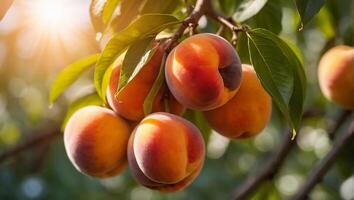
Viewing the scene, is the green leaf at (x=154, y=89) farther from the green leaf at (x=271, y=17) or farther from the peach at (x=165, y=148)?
the green leaf at (x=271, y=17)

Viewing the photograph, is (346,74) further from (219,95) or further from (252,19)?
(219,95)

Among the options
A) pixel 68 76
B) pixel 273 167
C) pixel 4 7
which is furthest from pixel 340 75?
pixel 4 7

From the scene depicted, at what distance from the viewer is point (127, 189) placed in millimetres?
3979

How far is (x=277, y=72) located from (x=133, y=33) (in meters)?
0.26

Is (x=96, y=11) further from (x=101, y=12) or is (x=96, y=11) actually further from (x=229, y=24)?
(x=229, y=24)

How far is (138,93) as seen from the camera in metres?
1.21

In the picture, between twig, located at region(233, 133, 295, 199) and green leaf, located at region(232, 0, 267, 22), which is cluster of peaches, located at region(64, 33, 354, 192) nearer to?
green leaf, located at region(232, 0, 267, 22)

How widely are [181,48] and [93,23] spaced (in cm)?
24

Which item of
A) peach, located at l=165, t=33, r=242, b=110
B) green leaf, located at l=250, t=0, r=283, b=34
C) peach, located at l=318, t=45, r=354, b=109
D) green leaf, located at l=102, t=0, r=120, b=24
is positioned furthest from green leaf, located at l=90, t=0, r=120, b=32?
peach, located at l=318, t=45, r=354, b=109

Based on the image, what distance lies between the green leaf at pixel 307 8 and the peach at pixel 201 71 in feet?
0.42

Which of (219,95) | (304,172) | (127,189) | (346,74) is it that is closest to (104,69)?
(219,95)

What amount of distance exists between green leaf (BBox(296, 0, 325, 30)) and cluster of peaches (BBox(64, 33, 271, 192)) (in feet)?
0.42

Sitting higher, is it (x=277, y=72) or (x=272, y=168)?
(x=277, y=72)

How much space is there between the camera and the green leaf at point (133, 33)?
120 centimetres
